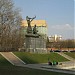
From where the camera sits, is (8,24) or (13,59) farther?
(8,24)

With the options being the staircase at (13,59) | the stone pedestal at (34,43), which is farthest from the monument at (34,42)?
the staircase at (13,59)

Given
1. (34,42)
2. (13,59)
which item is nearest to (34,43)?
(34,42)

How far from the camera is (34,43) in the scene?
42.4 m

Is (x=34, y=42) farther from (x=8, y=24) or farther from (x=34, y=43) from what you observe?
(x=8, y=24)

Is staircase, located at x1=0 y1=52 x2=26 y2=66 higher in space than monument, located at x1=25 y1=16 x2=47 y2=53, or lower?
lower

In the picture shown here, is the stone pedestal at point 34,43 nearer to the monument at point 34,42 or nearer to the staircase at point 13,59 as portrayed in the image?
the monument at point 34,42

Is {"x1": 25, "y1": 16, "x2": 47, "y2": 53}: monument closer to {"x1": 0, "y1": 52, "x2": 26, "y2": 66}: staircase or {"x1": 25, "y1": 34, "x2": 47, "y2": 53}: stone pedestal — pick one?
{"x1": 25, "y1": 34, "x2": 47, "y2": 53}: stone pedestal

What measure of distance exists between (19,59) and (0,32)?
1524 cm

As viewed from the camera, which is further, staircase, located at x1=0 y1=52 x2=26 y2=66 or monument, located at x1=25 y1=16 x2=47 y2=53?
monument, located at x1=25 y1=16 x2=47 y2=53

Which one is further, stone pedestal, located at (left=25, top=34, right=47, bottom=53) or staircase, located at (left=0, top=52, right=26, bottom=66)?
stone pedestal, located at (left=25, top=34, right=47, bottom=53)

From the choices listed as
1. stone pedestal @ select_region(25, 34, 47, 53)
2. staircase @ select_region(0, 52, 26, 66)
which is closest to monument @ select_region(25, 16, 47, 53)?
stone pedestal @ select_region(25, 34, 47, 53)

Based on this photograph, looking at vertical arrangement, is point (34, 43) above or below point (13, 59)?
above

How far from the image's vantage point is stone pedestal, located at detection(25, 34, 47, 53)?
42.2 metres

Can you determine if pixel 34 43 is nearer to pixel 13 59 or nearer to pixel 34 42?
pixel 34 42
